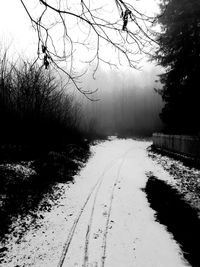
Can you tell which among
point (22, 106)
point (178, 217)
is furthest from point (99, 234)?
point (22, 106)

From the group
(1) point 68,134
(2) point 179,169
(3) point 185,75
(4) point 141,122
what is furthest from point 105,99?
(2) point 179,169

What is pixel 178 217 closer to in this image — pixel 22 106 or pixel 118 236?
pixel 118 236

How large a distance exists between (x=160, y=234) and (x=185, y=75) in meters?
15.5

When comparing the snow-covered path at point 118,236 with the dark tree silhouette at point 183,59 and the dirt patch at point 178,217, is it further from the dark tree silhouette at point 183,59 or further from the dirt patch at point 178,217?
the dark tree silhouette at point 183,59

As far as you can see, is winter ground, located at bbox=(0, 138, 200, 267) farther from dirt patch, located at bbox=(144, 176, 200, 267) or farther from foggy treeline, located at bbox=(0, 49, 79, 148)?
foggy treeline, located at bbox=(0, 49, 79, 148)

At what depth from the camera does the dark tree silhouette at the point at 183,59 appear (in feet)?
53.8

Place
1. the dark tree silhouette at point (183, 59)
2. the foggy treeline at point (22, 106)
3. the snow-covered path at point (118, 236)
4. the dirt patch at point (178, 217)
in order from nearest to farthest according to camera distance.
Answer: the snow-covered path at point (118, 236) < the dirt patch at point (178, 217) < the foggy treeline at point (22, 106) < the dark tree silhouette at point (183, 59)

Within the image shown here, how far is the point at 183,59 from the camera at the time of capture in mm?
17547

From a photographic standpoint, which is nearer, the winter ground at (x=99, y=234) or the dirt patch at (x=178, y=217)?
the winter ground at (x=99, y=234)

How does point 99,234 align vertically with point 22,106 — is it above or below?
below

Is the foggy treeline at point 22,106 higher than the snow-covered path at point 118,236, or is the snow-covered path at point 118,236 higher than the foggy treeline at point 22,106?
the foggy treeline at point 22,106

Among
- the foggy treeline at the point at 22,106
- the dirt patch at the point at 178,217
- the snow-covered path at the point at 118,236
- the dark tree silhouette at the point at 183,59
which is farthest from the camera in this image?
the dark tree silhouette at the point at 183,59

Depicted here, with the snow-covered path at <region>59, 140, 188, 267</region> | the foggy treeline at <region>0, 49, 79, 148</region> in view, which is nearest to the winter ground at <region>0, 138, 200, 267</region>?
the snow-covered path at <region>59, 140, 188, 267</region>

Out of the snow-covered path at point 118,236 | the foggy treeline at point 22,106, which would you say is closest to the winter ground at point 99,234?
the snow-covered path at point 118,236
